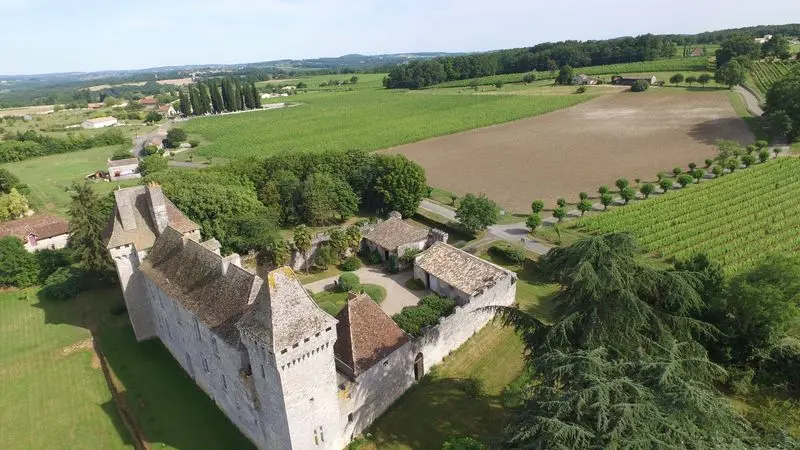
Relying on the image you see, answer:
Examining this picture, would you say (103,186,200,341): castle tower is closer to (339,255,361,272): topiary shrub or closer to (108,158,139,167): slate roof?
(339,255,361,272): topiary shrub

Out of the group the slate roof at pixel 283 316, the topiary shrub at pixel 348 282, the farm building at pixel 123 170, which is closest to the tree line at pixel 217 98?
the farm building at pixel 123 170

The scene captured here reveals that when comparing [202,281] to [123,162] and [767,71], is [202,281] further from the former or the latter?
[767,71]

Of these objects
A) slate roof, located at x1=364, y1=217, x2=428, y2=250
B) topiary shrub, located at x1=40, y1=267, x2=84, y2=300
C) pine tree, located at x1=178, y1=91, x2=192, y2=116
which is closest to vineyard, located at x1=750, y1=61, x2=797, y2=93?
slate roof, located at x1=364, y1=217, x2=428, y2=250

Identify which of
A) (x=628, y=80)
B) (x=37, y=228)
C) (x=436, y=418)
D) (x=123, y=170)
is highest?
(x=628, y=80)

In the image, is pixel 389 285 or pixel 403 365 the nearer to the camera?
pixel 403 365

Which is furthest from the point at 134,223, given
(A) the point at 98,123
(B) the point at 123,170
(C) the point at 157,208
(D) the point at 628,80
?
(D) the point at 628,80
